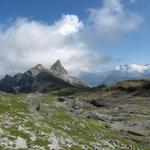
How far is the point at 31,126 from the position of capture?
57438mm

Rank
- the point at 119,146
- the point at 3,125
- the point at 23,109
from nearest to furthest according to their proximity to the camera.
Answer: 1. the point at 3,125
2. the point at 119,146
3. the point at 23,109

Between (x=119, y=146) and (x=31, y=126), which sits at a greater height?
(x=31, y=126)

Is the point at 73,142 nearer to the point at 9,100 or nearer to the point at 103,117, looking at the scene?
the point at 9,100

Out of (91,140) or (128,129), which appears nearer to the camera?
(91,140)

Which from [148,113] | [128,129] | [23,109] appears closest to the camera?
[23,109]

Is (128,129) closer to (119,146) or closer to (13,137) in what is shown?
(119,146)

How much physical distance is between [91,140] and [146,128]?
70.6 metres

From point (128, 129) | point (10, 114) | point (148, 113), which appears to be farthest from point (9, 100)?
point (148, 113)

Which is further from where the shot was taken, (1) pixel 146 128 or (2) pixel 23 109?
(1) pixel 146 128

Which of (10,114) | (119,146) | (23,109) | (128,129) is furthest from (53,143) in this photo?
(128,129)

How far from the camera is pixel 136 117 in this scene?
16050 cm

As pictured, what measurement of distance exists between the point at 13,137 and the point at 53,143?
19.6ft

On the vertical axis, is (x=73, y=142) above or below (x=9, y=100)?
below

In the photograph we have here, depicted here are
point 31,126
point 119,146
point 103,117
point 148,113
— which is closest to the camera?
point 31,126
